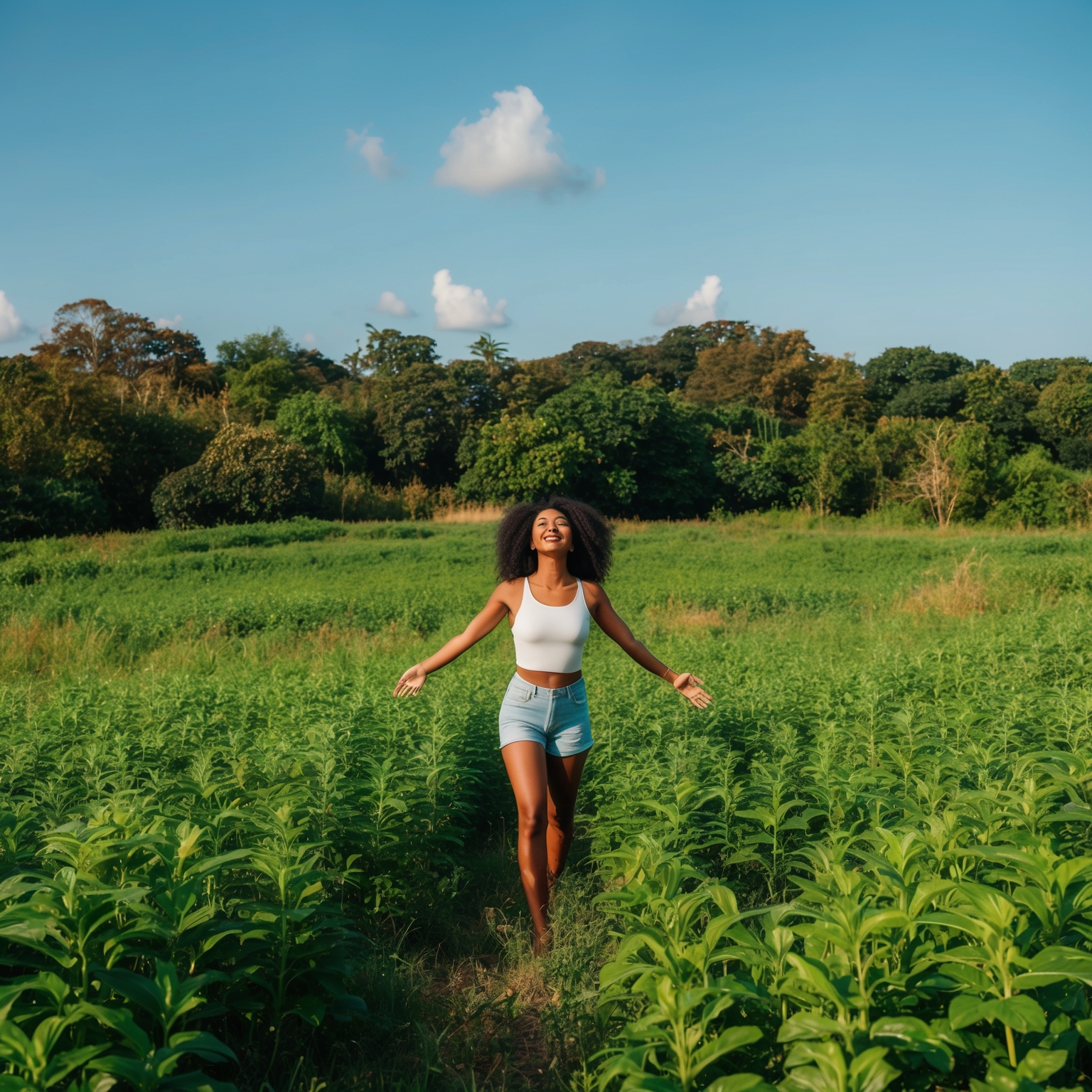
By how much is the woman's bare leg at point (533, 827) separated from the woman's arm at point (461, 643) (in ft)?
2.05

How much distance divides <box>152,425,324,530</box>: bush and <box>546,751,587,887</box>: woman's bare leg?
941 inches

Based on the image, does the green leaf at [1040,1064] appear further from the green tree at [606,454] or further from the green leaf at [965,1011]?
the green tree at [606,454]

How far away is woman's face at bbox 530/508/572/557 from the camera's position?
4.07 m

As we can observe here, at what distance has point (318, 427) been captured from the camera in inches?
1332

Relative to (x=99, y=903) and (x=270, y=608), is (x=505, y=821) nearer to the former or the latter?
(x=99, y=903)

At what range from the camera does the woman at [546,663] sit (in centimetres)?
368

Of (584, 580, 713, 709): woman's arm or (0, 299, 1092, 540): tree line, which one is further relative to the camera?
(0, 299, 1092, 540): tree line

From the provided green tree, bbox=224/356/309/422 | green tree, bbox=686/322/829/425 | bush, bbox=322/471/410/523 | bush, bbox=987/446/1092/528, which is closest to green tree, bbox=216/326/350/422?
green tree, bbox=224/356/309/422

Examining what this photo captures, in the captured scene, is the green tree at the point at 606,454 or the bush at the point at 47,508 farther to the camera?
the green tree at the point at 606,454

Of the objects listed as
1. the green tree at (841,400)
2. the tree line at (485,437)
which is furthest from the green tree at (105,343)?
the green tree at (841,400)

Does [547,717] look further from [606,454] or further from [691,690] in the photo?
[606,454]

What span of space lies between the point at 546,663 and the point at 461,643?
49 centimetres

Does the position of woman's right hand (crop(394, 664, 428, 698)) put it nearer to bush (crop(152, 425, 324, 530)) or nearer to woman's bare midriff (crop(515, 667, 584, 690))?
woman's bare midriff (crop(515, 667, 584, 690))

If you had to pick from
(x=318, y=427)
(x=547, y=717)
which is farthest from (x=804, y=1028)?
(x=318, y=427)
